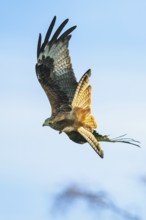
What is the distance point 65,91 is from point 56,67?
113 centimetres

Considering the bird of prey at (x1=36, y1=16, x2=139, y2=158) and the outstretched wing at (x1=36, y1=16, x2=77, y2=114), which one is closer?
the bird of prey at (x1=36, y1=16, x2=139, y2=158)

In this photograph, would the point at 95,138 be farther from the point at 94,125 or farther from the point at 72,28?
the point at 72,28

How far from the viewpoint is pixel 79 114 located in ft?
44.9

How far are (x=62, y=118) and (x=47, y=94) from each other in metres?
1.46

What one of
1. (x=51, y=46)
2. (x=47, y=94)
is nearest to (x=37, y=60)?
(x=51, y=46)

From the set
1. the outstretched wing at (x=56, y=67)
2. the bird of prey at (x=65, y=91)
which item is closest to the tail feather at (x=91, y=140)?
the bird of prey at (x=65, y=91)

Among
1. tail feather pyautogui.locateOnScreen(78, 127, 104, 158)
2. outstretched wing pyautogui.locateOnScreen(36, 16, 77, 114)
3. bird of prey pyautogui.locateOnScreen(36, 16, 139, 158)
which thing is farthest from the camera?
outstretched wing pyautogui.locateOnScreen(36, 16, 77, 114)

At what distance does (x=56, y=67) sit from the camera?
51.8ft

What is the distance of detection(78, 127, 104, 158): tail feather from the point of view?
12383 millimetres

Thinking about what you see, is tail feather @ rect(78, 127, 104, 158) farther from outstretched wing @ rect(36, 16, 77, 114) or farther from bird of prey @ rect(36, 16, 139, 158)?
outstretched wing @ rect(36, 16, 77, 114)

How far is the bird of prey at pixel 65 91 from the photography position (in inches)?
528

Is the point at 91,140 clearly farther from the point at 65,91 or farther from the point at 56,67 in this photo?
the point at 56,67

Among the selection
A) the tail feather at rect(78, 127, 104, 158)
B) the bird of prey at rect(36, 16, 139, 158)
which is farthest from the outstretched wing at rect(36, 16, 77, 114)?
the tail feather at rect(78, 127, 104, 158)

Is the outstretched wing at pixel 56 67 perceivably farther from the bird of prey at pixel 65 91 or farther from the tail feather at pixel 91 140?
the tail feather at pixel 91 140
